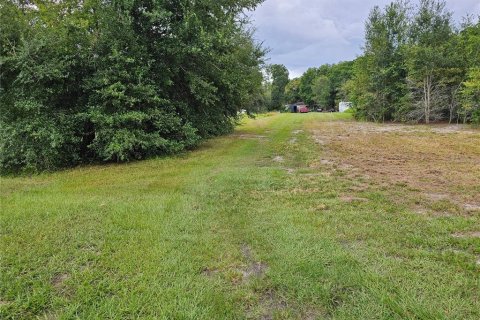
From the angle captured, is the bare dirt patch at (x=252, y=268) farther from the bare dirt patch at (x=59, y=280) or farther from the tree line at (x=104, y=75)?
the tree line at (x=104, y=75)

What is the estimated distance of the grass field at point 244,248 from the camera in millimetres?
2031

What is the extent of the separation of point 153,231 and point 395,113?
20.3 m

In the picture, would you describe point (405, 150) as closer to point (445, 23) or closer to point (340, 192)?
point (340, 192)

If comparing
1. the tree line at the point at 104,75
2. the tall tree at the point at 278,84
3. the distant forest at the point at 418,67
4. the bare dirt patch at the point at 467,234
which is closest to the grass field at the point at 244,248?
the bare dirt patch at the point at 467,234

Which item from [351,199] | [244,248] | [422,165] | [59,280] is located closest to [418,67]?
[422,165]

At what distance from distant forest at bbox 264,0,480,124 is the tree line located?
12.6m

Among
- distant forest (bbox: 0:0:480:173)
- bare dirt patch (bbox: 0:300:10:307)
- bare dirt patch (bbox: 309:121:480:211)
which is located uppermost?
distant forest (bbox: 0:0:480:173)

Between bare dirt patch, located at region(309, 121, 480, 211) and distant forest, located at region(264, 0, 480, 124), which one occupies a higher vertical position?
distant forest, located at region(264, 0, 480, 124)

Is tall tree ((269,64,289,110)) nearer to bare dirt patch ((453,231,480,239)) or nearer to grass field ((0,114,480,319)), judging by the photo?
grass field ((0,114,480,319))

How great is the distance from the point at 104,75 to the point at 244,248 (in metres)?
6.23

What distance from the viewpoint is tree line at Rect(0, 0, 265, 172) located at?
21.1 feet

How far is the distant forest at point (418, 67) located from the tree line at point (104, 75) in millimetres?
12642

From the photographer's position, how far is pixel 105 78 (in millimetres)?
7145

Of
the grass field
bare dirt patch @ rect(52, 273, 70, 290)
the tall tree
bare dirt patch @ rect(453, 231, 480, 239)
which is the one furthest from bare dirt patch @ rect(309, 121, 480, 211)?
the tall tree
